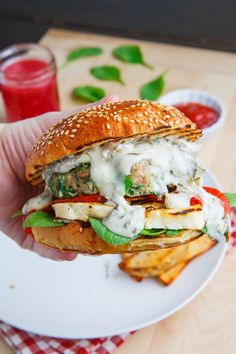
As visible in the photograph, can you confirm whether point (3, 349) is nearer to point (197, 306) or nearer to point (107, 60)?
point (197, 306)

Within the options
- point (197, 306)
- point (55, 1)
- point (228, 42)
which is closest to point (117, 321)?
point (197, 306)

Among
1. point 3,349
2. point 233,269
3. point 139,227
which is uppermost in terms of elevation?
point 139,227

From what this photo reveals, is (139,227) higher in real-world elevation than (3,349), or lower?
higher

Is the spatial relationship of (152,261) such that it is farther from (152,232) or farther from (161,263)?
(152,232)

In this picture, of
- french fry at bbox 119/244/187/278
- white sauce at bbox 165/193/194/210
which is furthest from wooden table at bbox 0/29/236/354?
white sauce at bbox 165/193/194/210

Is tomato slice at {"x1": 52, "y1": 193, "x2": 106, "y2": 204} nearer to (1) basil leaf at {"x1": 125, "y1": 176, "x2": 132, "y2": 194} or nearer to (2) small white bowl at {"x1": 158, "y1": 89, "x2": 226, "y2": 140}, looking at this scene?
(1) basil leaf at {"x1": 125, "y1": 176, "x2": 132, "y2": 194}

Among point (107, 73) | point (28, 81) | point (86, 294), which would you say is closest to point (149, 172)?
point (86, 294)
